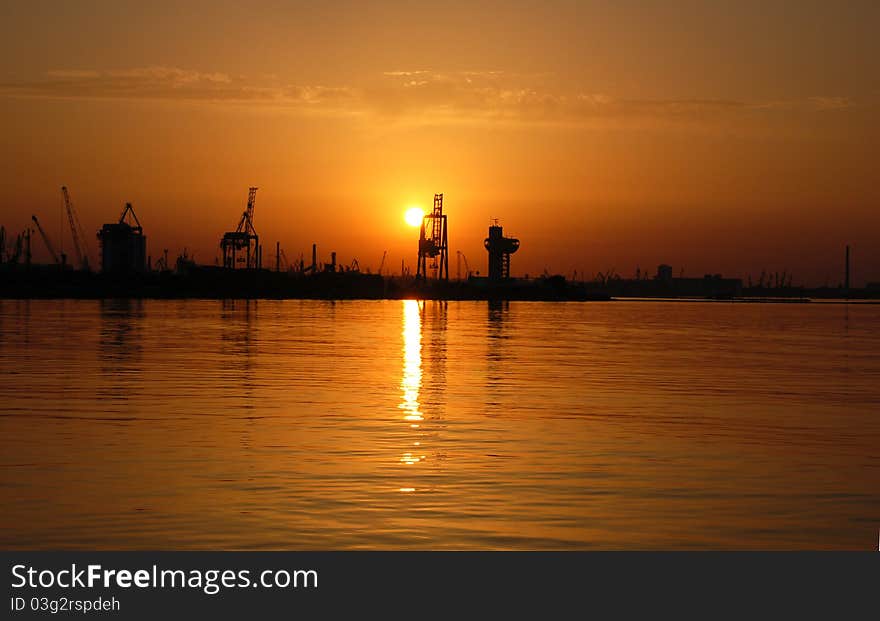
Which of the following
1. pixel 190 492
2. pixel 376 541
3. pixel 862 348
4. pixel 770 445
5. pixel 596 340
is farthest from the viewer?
pixel 596 340

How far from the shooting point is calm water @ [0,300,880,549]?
17.2 m

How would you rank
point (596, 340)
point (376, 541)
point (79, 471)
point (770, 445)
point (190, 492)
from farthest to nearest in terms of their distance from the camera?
1. point (596, 340)
2. point (770, 445)
3. point (79, 471)
4. point (190, 492)
5. point (376, 541)

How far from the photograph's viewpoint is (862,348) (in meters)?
77.0

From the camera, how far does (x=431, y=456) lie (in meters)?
24.4

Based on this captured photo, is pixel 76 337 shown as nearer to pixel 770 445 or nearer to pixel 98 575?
pixel 770 445

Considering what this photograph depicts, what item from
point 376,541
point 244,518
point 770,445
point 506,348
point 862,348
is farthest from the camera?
point 862,348

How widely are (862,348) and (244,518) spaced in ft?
218

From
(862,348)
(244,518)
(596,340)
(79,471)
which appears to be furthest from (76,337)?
(244,518)

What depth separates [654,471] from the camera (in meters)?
22.8

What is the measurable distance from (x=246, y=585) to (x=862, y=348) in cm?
6996

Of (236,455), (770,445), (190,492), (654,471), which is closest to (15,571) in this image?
(190,492)

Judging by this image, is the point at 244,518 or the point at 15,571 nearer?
the point at 15,571

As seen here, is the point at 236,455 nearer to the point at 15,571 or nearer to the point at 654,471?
the point at 654,471

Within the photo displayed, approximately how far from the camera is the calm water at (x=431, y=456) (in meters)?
17.2
